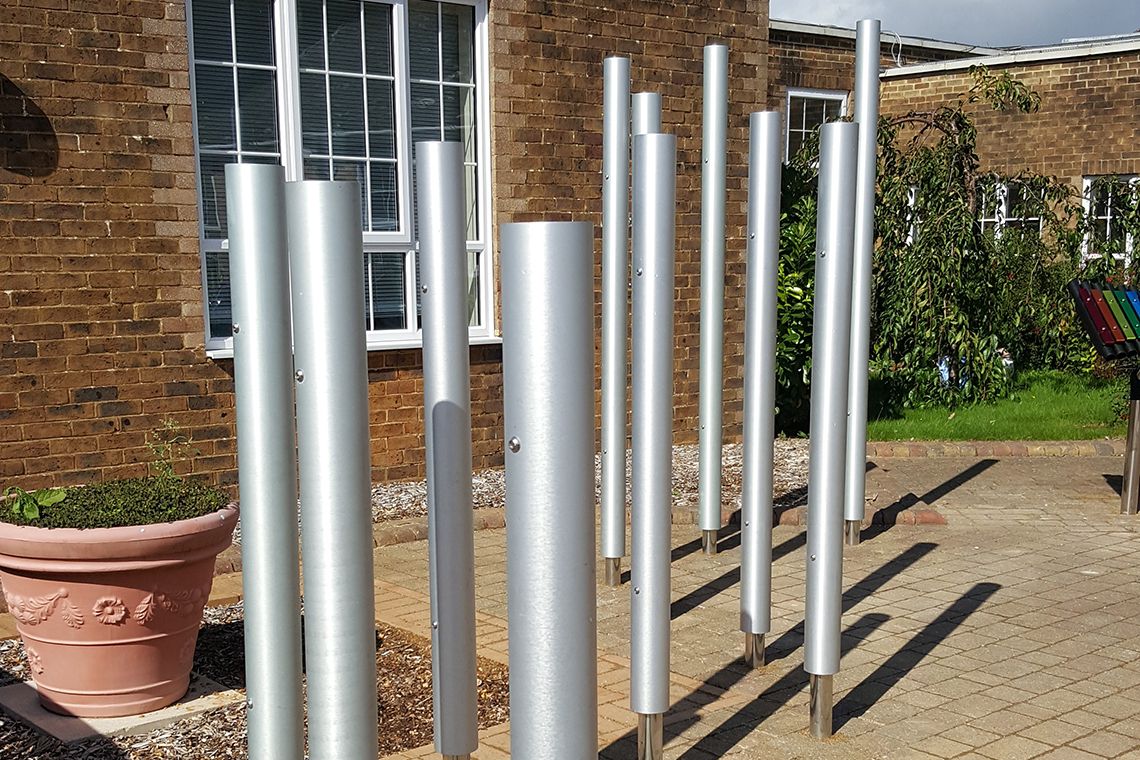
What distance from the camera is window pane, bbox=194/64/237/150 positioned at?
7.75 metres

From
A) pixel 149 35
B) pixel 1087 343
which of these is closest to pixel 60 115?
pixel 149 35

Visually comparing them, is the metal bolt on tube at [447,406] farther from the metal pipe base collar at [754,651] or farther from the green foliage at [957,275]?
the green foliage at [957,275]

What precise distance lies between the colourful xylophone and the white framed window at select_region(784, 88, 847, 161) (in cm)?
944

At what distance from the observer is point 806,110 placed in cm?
1727

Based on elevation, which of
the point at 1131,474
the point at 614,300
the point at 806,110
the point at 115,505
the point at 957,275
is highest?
the point at 806,110

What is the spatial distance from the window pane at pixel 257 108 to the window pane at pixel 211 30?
18 cm

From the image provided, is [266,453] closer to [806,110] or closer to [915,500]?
[915,500]

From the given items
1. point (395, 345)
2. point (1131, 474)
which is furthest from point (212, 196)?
point (1131, 474)

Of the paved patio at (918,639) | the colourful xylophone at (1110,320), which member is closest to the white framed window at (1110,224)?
the colourful xylophone at (1110,320)

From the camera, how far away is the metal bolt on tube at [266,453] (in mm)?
2695

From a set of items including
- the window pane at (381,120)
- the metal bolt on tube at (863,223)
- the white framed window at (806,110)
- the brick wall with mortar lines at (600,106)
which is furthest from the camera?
the white framed window at (806,110)

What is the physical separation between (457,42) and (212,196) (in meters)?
2.23

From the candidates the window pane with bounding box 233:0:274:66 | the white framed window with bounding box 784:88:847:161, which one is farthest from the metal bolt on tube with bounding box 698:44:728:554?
the white framed window with bounding box 784:88:847:161

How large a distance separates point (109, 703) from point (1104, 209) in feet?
53.6
